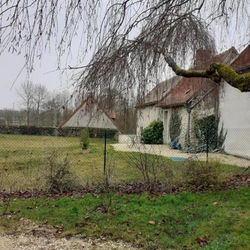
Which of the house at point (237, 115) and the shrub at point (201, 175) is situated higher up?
the house at point (237, 115)

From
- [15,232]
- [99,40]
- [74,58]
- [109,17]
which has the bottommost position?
[15,232]

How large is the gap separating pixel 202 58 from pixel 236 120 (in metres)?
8.16

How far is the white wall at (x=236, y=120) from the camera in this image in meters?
11.1

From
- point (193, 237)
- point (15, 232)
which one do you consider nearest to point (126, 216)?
point (193, 237)

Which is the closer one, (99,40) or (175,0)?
(99,40)

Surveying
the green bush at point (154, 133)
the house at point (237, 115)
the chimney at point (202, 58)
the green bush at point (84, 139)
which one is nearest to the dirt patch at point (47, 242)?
the chimney at point (202, 58)

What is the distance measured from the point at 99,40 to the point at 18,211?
3.18m

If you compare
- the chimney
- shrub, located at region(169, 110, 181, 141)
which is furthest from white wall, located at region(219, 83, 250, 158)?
the chimney

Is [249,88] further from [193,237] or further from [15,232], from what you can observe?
[15,232]

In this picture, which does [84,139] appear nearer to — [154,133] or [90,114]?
[154,133]

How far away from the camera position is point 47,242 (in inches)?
129

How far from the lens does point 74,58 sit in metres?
3.21

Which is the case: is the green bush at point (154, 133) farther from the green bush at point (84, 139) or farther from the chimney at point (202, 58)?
the chimney at point (202, 58)

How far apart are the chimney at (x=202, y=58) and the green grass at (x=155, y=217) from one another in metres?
2.51
